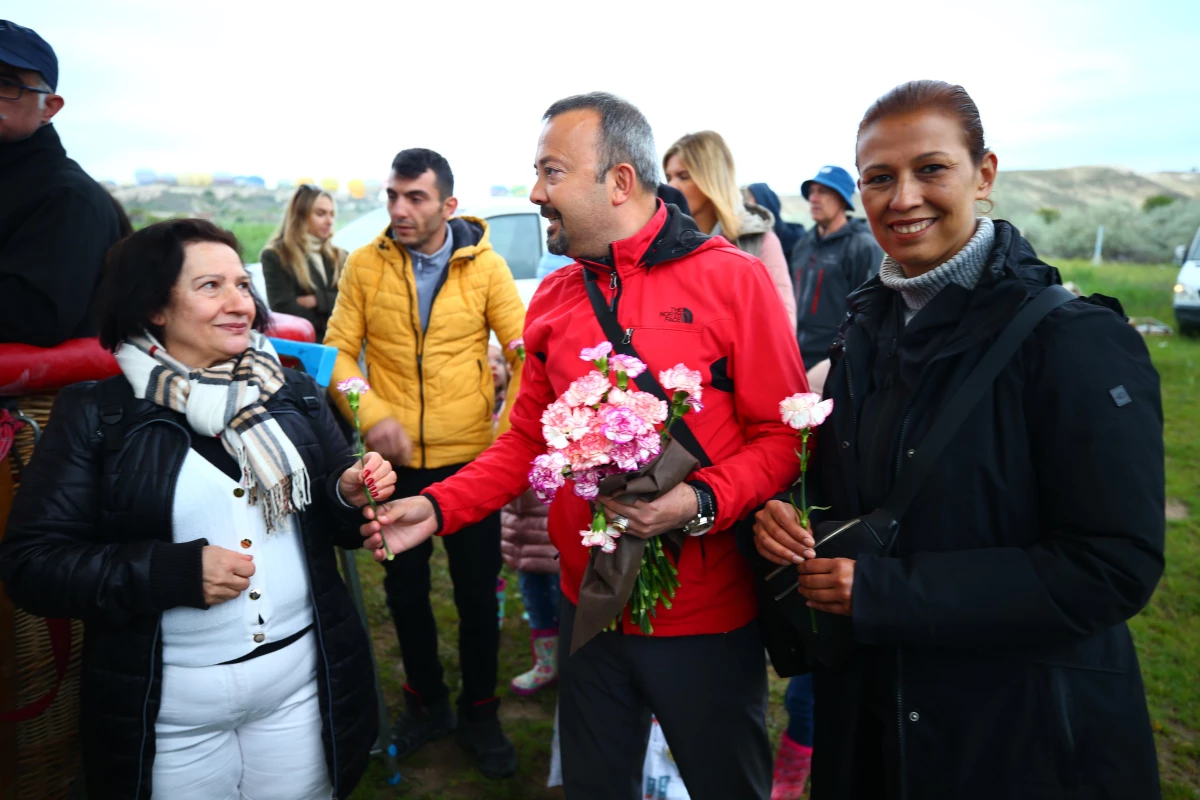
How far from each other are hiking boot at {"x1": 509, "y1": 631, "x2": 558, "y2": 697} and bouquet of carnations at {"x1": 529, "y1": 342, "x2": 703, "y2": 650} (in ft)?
7.62

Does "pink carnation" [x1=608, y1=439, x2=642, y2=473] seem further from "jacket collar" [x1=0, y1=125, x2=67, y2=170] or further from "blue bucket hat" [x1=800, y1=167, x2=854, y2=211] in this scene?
"blue bucket hat" [x1=800, y1=167, x2=854, y2=211]

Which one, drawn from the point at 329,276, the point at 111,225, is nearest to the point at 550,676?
the point at 111,225

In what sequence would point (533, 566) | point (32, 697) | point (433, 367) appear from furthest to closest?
point (533, 566), point (433, 367), point (32, 697)

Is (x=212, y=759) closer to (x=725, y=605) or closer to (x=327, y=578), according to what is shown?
(x=327, y=578)

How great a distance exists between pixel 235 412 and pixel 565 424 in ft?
3.52

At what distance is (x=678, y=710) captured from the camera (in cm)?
213

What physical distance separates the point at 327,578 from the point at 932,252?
6.35ft

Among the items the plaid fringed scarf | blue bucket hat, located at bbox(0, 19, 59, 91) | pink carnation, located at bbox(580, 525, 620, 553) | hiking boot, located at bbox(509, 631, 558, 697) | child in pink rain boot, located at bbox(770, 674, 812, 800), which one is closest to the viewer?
pink carnation, located at bbox(580, 525, 620, 553)

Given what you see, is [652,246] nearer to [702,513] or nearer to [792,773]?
[702,513]

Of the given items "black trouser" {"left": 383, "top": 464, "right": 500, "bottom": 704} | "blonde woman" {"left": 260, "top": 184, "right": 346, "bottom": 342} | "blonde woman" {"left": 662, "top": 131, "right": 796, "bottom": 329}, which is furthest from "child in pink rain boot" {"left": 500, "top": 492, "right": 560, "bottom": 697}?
"blonde woman" {"left": 260, "top": 184, "right": 346, "bottom": 342}

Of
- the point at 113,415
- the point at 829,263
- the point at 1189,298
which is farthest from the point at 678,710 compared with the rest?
the point at 1189,298

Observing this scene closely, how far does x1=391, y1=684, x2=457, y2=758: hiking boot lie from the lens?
145 inches

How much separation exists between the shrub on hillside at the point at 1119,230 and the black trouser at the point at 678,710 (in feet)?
65.7

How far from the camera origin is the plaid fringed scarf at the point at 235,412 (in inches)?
86.1
